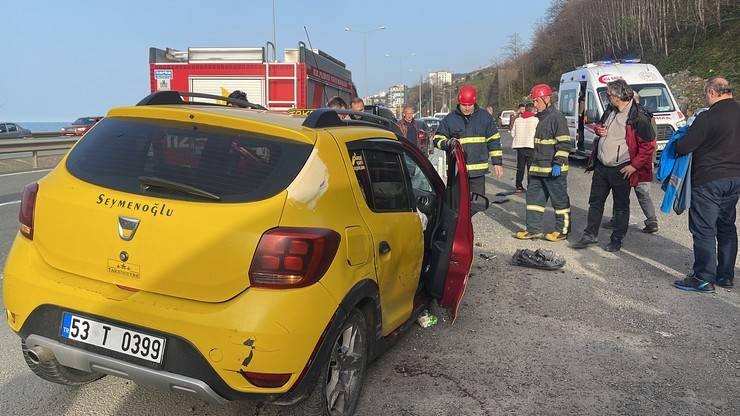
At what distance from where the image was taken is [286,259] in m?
2.29

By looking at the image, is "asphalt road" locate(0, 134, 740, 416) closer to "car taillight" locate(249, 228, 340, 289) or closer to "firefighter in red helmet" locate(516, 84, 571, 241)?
"car taillight" locate(249, 228, 340, 289)

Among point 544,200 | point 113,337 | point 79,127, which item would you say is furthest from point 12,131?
point 113,337

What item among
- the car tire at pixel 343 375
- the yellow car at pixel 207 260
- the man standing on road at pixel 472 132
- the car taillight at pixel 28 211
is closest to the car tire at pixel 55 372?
the yellow car at pixel 207 260

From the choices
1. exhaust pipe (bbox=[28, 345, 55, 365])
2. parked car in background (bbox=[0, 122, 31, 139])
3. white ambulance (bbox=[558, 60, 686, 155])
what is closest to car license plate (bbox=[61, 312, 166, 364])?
exhaust pipe (bbox=[28, 345, 55, 365])

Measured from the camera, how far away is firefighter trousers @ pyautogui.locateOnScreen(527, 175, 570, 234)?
6.92 metres

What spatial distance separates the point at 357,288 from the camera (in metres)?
2.61

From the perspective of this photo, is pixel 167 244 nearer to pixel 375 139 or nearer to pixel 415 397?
pixel 375 139

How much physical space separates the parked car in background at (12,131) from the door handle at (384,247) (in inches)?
1520

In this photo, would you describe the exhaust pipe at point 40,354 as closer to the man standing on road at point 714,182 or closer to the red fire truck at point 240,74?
the man standing on road at point 714,182

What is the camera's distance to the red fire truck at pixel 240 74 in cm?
1095

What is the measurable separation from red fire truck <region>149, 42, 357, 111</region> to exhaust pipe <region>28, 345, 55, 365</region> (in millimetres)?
8788

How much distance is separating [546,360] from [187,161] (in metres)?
2.62

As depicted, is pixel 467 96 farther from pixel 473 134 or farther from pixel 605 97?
pixel 605 97

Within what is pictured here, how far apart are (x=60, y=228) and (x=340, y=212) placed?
4.22ft
